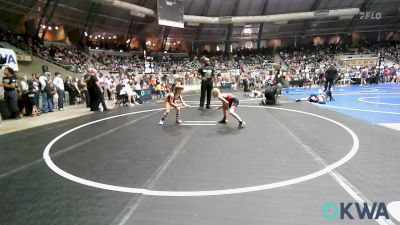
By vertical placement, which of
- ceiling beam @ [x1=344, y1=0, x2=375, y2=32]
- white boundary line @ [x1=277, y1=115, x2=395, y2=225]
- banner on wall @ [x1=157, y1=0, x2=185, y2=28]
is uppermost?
ceiling beam @ [x1=344, y1=0, x2=375, y2=32]

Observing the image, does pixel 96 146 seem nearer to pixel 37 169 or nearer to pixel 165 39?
pixel 37 169

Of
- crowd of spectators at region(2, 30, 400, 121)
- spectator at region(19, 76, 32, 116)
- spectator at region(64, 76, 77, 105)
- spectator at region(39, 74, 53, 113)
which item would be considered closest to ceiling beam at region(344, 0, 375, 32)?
crowd of spectators at region(2, 30, 400, 121)

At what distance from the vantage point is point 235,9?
119 ft

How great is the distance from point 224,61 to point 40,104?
99.5 ft

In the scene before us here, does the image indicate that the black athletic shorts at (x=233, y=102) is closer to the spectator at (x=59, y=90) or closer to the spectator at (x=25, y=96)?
the spectator at (x=25, y=96)

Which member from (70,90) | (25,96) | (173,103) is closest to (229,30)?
(70,90)

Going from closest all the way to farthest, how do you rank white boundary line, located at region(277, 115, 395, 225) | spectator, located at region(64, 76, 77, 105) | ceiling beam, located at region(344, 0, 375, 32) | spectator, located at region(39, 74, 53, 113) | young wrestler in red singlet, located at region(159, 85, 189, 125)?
white boundary line, located at region(277, 115, 395, 225) → young wrestler in red singlet, located at region(159, 85, 189, 125) → spectator, located at region(39, 74, 53, 113) → spectator, located at region(64, 76, 77, 105) → ceiling beam, located at region(344, 0, 375, 32)

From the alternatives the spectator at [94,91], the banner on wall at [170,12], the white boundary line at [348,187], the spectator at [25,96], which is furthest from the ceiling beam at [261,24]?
the white boundary line at [348,187]

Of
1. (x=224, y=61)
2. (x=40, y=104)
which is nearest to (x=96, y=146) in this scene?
(x=40, y=104)

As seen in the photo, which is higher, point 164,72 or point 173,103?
point 164,72

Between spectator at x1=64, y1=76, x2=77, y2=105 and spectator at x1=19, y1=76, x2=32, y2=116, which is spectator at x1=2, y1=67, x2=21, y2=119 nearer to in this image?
spectator at x1=19, y1=76, x2=32, y2=116

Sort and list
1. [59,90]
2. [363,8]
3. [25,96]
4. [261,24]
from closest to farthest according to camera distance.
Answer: [25,96], [59,90], [363,8], [261,24]

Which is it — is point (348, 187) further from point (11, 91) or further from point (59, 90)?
point (59, 90)

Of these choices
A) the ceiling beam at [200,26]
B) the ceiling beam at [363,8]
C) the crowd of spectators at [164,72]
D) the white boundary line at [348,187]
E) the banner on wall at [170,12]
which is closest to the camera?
the white boundary line at [348,187]
